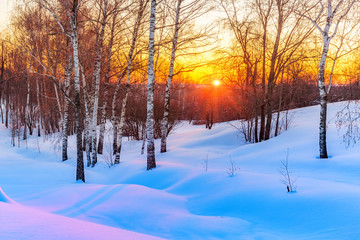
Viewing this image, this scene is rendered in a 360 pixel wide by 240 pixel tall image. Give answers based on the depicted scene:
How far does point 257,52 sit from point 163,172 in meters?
8.83

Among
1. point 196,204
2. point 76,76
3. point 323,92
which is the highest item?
point 76,76

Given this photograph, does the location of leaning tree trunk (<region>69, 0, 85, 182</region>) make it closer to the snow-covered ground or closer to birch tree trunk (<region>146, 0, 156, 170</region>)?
the snow-covered ground

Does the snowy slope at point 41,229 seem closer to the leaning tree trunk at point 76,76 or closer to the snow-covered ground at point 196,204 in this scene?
the snow-covered ground at point 196,204

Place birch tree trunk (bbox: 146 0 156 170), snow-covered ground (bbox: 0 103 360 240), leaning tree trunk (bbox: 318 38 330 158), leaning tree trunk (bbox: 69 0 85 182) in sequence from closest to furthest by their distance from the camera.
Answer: snow-covered ground (bbox: 0 103 360 240) → leaning tree trunk (bbox: 69 0 85 182) → leaning tree trunk (bbox: 318 38 330 158) → birch tree trunk (bbox: 146 0 156 170)

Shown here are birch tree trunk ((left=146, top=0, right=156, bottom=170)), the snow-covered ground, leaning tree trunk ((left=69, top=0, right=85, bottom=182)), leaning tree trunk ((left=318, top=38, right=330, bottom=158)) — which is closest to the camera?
the snow-covered ground

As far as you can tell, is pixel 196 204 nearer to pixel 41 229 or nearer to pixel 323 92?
pixel 41 229

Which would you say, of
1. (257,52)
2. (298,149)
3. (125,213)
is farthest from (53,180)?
(257,52)

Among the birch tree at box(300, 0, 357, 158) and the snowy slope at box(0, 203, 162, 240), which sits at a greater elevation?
the birch tree at box(300, 0, 357, 158)

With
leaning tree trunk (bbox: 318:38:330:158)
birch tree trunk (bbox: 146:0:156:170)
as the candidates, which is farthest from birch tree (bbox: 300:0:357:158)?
birch tree trunk (bbox: 146:0:156:170)

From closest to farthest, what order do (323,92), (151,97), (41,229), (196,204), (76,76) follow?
1. (41,229)
2. (196,204)
3. (76,76)
4. (323,92)
5. (151,97)

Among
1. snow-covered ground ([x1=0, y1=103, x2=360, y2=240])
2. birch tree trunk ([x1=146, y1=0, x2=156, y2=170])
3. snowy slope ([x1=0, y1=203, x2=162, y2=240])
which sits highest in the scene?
birch tree trunk ([x1=146, y1=0, x2=156, y2=170])

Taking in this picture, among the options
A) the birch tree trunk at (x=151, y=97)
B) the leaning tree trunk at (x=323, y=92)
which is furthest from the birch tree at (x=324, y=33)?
the birch tree trunk at (x=151, y=97)

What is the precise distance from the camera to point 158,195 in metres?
6.40

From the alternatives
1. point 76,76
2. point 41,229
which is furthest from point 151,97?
point 41,229
